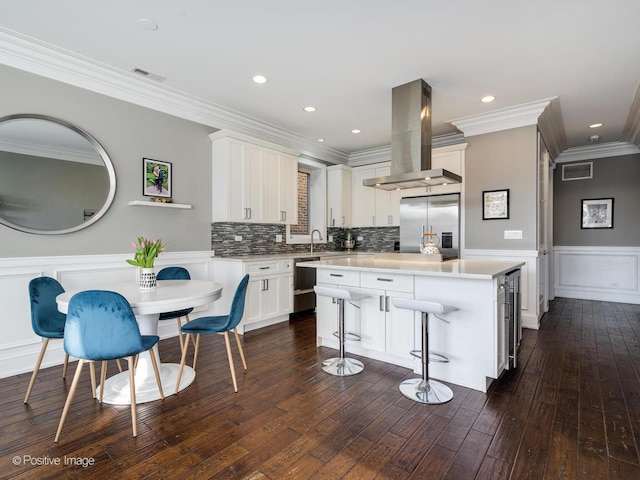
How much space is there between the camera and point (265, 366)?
302cm

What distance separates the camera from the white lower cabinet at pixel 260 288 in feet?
13.4

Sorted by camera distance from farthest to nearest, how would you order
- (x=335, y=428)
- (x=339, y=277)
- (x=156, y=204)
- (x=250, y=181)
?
1. (x=250, y=181)
2. (x=156, y=204)
3. (x=339, y=277)
4. (x=335, y=428)

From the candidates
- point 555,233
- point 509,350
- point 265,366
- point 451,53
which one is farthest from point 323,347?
point 555,233

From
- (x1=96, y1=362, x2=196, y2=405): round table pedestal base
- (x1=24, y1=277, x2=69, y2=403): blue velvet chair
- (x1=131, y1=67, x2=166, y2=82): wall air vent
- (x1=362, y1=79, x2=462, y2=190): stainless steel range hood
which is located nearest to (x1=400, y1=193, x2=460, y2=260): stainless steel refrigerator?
(x1=362, y1=79, x2=462, y2=190): stainless steel range hood

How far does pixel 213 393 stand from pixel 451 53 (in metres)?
3.48

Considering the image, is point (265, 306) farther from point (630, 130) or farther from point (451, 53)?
point (630, 130)

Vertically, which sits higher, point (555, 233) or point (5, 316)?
point (555, 233)

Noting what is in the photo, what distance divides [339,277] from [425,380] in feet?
3.95

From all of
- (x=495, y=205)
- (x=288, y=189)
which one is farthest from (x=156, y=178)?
(x=495, y=205)

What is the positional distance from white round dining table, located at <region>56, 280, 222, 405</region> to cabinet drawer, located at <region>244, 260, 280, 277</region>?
1.23m

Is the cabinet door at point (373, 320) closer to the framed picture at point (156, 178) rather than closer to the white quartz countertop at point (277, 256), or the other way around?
the white quartz countertop at point (277, 256)

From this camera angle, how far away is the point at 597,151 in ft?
19.7

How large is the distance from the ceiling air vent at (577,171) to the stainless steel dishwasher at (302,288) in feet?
17.0

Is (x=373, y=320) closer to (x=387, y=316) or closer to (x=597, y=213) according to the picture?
(x=387, y=316)
